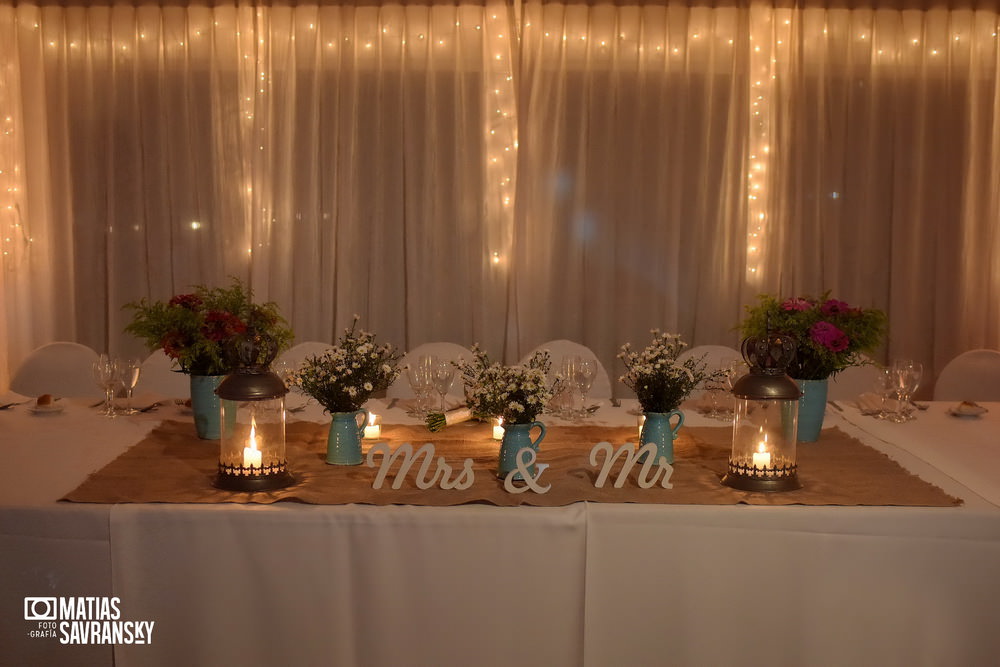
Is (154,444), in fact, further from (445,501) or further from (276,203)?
(276,203)

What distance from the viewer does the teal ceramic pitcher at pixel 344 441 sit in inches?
102

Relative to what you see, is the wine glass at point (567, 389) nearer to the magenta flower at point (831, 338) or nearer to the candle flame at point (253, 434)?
the magenta flower at point (831, 338)

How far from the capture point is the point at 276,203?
538 cm

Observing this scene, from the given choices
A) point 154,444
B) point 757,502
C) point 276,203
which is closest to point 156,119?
point 276,203

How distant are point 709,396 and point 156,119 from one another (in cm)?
355

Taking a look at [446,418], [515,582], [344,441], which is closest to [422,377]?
[446,418]

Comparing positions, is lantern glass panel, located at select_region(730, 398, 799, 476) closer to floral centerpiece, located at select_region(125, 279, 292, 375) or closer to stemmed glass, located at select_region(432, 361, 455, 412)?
stemmed glass, located at select_region(432, 361, 455, 412)

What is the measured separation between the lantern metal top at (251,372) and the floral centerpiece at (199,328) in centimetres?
35

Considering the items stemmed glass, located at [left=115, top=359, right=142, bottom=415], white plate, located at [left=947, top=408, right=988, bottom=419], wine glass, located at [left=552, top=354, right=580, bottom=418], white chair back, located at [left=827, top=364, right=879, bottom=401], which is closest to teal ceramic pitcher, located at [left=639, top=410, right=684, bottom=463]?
wine glass, located at [left=552, top=354, right=580, bottom=418]

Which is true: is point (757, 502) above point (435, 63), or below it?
below

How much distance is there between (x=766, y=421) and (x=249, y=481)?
130 cm

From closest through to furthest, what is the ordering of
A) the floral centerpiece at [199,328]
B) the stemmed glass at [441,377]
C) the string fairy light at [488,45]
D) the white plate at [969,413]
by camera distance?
the floral centerpiece at [199,328] < the stemmed glass at [441,377] < the white plate at [969,413] < the string fairy light at [488,45]

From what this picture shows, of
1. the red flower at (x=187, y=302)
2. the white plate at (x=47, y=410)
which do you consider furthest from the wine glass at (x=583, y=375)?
the white plate at (x=47, y=410)

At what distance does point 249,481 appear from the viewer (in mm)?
2355
